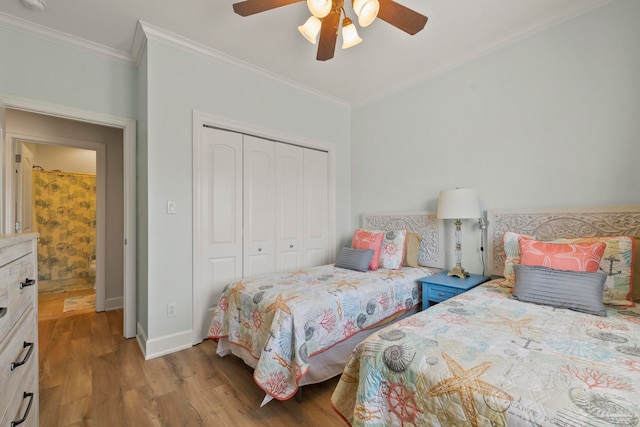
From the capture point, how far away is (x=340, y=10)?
5.88ft

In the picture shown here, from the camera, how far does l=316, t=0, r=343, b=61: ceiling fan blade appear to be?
1769 mm

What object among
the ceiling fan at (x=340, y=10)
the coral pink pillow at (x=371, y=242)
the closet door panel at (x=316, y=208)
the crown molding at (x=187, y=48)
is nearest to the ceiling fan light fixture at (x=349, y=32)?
the ceiling fan at (x=340, y=10)

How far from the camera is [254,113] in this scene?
303 cm

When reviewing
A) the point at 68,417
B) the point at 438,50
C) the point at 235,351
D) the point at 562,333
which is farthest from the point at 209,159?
the point at 562,333

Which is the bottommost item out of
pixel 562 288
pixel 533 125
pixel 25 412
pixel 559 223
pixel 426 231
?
pixel 25 412

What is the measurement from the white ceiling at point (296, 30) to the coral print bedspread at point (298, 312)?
2.07 metres

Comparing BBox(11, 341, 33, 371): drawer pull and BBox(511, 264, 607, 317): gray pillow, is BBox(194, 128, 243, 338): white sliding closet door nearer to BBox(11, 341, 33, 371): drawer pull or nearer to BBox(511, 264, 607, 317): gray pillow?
BBox(11, 341, 33, 371): drawer pull

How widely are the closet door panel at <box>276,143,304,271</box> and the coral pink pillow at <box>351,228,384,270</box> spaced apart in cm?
72

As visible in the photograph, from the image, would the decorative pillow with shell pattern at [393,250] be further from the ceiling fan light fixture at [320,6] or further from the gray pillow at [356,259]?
the ceiling fan light fixture at [320,6]

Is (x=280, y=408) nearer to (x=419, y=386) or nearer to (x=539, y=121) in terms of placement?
(x=419, y=386)

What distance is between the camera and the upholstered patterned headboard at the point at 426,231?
2.94 meters

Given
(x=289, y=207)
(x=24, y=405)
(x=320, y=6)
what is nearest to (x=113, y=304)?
(x=289, y=207)

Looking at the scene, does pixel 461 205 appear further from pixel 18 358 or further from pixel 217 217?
pixel 18 358

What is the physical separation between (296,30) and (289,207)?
1741 mm
